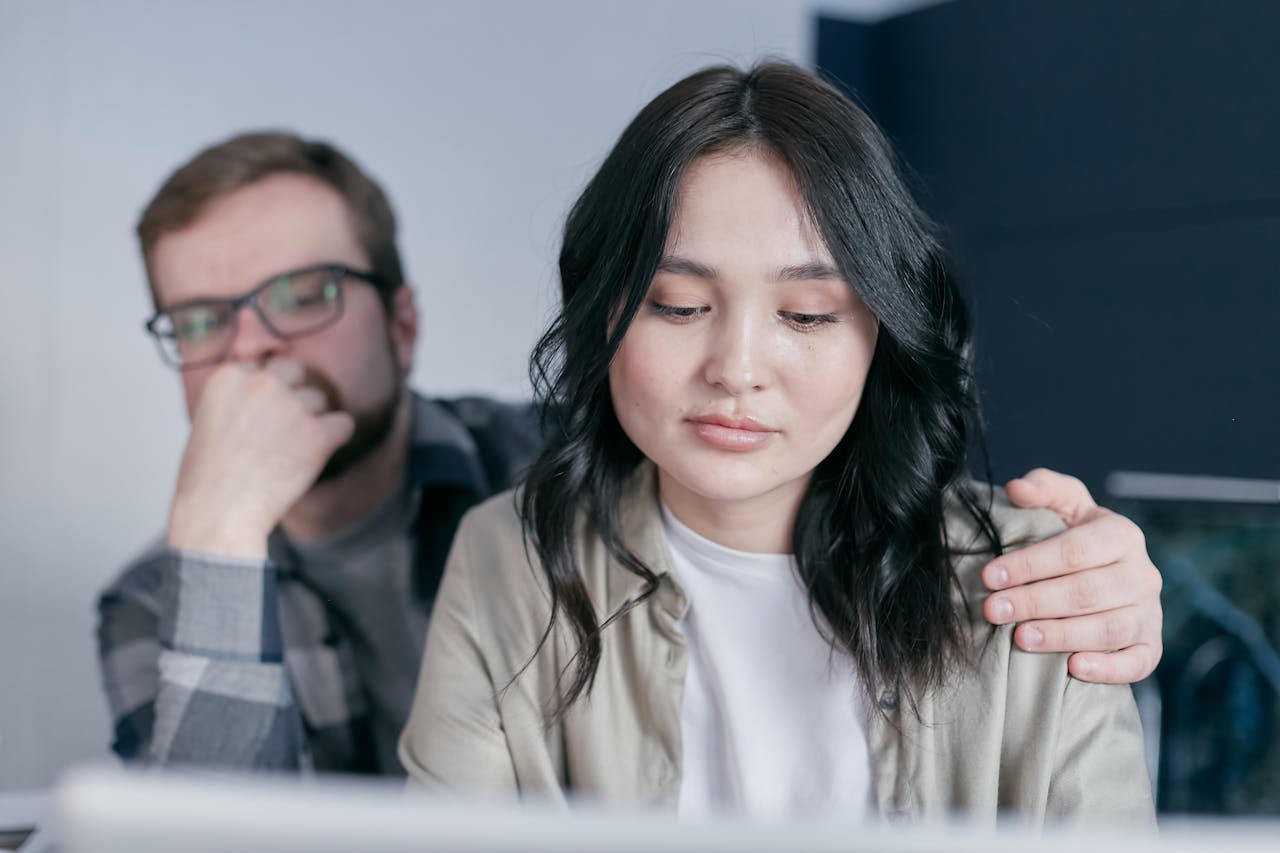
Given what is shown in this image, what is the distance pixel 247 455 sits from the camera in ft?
6.24

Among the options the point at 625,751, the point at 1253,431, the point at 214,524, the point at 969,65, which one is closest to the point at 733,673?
the point at 625,751

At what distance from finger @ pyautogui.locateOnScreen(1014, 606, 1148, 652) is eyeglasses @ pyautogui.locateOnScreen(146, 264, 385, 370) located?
4.76 ft

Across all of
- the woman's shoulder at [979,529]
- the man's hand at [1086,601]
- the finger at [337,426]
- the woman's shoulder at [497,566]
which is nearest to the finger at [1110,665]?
the man's hand at [1086,601]

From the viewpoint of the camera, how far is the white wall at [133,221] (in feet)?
7.58

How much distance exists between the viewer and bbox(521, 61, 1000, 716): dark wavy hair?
127cm

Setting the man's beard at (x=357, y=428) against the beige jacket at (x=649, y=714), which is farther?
the man's beard at (x=357, y=428)

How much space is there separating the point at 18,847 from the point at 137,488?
3.61ft

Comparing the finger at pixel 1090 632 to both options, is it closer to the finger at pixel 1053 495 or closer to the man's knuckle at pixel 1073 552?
the man's knuckle at pixel 1073 552

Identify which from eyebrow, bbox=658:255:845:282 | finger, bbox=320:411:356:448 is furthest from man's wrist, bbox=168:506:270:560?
eyebrow, bbox=658:255:845:282

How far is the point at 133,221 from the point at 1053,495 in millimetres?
1869

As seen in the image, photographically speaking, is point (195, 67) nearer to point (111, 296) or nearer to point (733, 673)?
point (111, 296)

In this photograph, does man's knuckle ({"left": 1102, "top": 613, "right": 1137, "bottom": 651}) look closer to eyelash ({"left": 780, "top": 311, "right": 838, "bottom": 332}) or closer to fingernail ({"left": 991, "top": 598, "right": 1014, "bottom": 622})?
fingernail ({"left": 991, "top": 598, "right": 1014, "bottom": 622})

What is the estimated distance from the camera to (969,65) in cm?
297

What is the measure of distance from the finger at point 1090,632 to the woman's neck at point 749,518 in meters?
0.32
